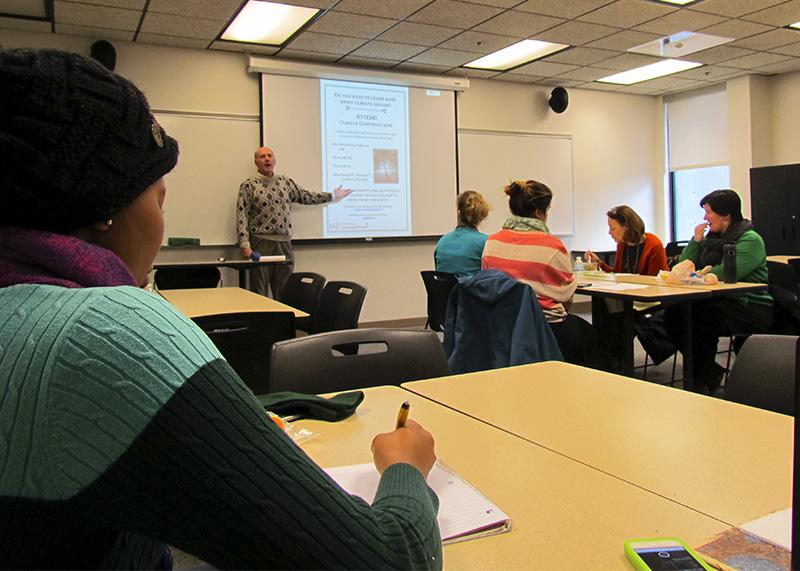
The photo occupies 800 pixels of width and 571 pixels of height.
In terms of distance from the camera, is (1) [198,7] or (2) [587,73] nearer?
(1) [198,7]

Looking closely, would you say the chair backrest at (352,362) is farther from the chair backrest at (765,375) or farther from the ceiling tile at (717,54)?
the ceiling tile at (717,54)

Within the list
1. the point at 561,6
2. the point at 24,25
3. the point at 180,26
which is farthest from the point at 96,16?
the point at 561,6

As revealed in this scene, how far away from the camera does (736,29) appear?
5574 mm

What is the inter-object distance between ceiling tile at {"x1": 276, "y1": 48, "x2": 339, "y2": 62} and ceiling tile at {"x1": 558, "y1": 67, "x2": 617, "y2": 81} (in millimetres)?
2585

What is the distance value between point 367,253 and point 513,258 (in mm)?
3564

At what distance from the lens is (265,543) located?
1.79 ft

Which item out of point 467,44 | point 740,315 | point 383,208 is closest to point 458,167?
point 383,208

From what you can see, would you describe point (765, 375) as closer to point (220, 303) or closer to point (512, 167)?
point (220, 303)

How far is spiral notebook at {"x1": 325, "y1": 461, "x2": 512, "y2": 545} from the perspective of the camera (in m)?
0.82

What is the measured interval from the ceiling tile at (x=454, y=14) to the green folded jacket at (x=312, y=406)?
4.09 meters

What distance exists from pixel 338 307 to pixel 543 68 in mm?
4661

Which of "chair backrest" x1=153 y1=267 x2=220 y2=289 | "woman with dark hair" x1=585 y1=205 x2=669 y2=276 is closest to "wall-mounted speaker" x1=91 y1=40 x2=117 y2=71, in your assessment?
"chair backrest" x1=153 y1=267 x2=220 y2=289

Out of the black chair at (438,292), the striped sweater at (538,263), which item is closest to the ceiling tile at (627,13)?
the black chair at (438,292)

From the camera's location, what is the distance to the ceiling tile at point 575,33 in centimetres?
536
